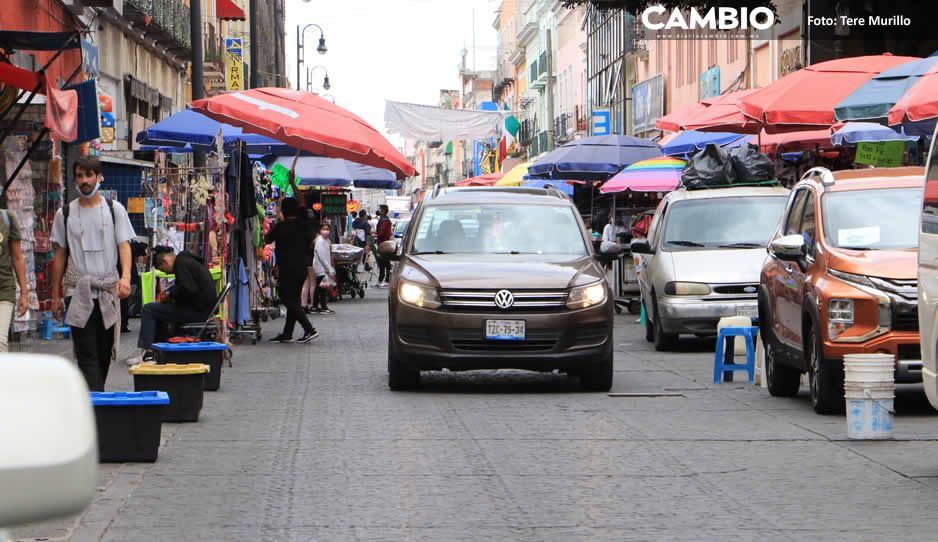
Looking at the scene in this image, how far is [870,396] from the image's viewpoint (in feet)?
32.5

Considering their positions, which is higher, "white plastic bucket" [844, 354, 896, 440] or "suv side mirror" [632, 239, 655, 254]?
"suv side mirror" [632, 239, 655, 254]

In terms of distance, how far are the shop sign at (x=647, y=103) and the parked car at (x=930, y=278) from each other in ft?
141

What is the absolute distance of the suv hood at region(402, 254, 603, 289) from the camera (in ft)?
43.3

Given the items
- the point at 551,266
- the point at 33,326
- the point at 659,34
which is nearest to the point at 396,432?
the point at 551,266

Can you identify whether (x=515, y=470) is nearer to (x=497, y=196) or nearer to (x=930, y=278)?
(x=930, y=278)

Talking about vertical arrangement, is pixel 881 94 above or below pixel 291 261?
above

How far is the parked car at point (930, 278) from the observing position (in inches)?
323

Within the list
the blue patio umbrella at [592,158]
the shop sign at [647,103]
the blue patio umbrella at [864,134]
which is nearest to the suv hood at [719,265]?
the blue patio umbrella at [864,134]

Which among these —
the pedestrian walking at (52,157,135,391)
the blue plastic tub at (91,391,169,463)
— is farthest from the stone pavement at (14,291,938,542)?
the pedestrian walking at (52,157,135,391)

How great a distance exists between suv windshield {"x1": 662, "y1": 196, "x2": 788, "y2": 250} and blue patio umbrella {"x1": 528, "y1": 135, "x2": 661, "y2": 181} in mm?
11010

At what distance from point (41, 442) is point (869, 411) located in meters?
8.46

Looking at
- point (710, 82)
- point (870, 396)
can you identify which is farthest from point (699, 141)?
point (710, 82)

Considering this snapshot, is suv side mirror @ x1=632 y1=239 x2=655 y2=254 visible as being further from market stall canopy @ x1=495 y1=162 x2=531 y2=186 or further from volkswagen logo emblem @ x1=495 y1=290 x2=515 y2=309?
market stall canopy @ x1=495 y1=162 x2=531 y2=186

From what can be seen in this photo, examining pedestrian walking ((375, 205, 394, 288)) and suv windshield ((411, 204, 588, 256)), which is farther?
pedestrian walking ((375, 205, 394, 288))
